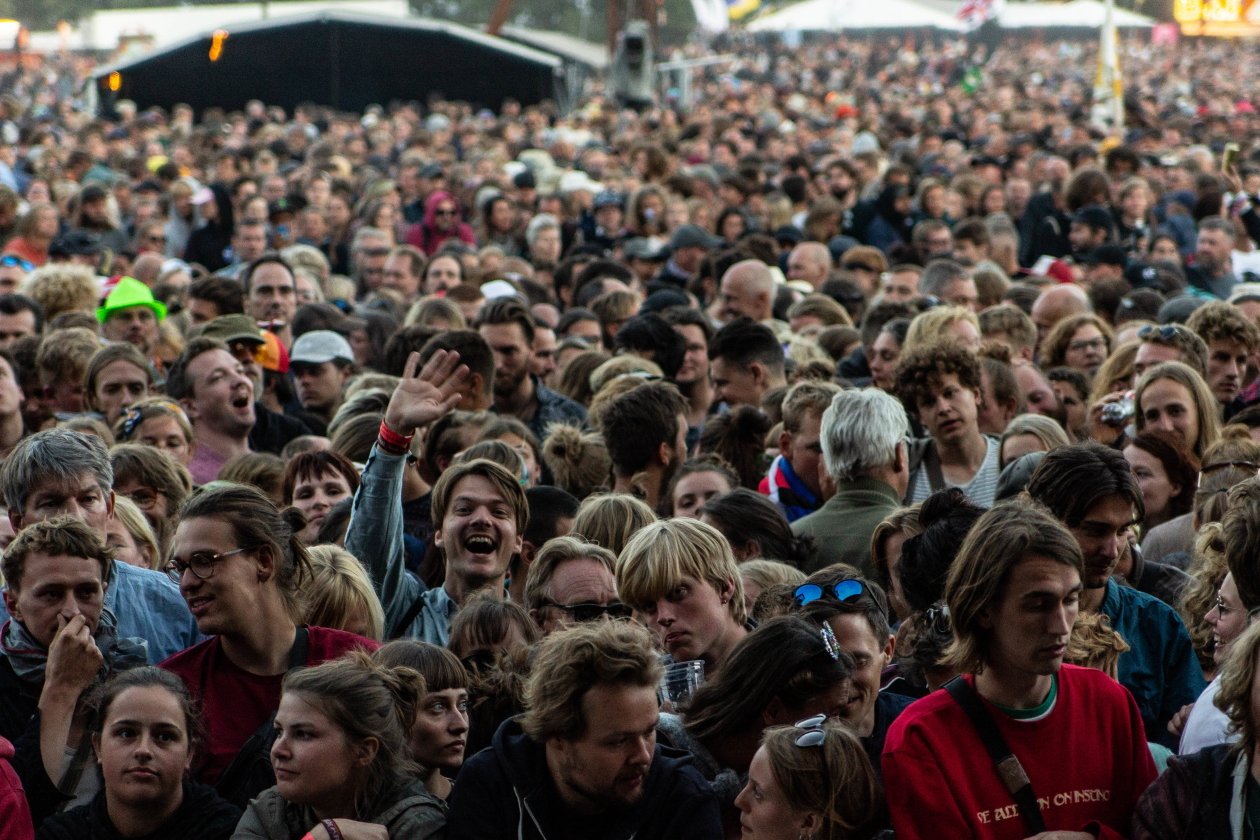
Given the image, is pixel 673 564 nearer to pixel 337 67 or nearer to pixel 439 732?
pixel 439 732

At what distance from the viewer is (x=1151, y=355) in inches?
287

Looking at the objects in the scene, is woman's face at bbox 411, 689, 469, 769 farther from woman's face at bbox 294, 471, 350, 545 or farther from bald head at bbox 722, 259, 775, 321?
bald head at bbox 722, 259, 775, 321

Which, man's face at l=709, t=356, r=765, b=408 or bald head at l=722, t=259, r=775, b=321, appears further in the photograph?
bald head at l=722, t=259, r=775, b=321

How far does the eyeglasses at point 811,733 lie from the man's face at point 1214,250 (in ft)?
32.6

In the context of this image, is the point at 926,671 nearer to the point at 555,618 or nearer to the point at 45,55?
the point at 555,618

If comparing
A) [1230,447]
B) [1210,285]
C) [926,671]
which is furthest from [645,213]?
[926,671]

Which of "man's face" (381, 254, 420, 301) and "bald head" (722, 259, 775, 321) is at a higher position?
"bald head" (722, 259, 775, 321)

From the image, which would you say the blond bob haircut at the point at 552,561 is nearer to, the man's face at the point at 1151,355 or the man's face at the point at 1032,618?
the man's face at the point at 1032,618

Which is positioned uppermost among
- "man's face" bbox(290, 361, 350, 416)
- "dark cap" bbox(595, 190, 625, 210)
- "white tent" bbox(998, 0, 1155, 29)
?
"white tent" bbox(998, 0, 1155, 29)

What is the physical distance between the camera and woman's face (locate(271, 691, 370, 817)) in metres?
3.71

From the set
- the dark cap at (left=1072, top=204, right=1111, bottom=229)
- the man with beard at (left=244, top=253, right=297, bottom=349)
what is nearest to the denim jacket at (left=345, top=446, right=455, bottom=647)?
the man with beard at (left=244, top=253, right=297, bottom=349)

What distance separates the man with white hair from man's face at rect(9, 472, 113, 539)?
228 cm

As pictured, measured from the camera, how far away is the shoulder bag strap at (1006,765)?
11.2ft

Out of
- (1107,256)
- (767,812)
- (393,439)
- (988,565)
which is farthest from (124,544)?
(1107,256)
